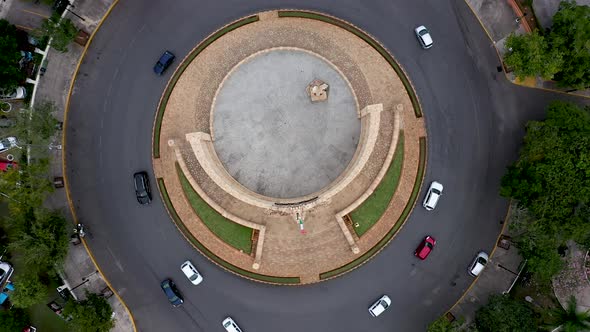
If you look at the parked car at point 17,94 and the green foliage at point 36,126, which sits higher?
the parked car at point 17,94

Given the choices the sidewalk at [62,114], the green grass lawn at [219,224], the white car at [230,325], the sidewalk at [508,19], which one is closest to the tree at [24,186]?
the sidewalk at [62,114]

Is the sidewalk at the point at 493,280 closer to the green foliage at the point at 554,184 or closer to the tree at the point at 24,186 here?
the green foliage at the point at 554,184

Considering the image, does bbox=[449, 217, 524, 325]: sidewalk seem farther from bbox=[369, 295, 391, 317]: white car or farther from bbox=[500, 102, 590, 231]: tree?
bbox=[369, 295, 391, 317]: white car

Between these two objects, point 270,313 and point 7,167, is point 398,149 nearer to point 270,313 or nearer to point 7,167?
point 270,313

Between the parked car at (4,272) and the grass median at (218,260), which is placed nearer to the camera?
the parked car at (4,272)

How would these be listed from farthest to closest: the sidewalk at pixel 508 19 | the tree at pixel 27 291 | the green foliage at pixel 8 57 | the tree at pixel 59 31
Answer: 1. the sidewalk at pixel 508 19
2. the tree at pixel 59 31
3. the green foliage at pixel 8 57
4. the tree at pixel 27 291

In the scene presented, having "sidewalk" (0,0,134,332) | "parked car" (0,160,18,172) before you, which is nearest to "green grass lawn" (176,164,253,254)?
"sidewalk" (0,0,134,332)
